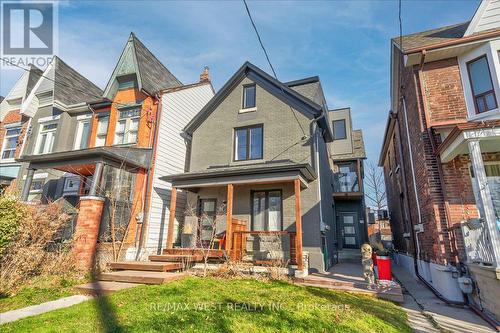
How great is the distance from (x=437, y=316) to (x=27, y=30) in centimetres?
1535

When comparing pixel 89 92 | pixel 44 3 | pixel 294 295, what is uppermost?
pixel 89 92

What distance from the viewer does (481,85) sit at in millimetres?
7895

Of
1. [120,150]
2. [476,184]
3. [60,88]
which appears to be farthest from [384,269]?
[60,88]

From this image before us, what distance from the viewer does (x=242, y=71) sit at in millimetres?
12945

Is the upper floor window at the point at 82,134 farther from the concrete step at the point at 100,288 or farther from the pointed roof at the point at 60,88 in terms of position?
the concrete step at the point at 100,288

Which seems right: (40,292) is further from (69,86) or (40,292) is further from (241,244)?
(69,86)

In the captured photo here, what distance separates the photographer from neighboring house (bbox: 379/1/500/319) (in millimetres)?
5965

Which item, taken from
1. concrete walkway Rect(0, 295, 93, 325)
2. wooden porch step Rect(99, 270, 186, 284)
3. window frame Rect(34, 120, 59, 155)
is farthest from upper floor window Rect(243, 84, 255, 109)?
window frame Rect(34, 120, 59, 155)

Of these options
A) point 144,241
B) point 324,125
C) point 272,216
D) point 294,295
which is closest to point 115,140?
point 144,241

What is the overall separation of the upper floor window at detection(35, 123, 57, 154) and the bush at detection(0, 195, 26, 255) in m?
10.1

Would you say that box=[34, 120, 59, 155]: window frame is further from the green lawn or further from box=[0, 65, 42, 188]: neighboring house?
the green lawn

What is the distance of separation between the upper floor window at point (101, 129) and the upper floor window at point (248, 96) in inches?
281

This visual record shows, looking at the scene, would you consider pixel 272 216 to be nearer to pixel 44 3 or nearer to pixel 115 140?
pixel 115 140

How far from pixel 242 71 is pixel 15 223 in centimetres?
1050
